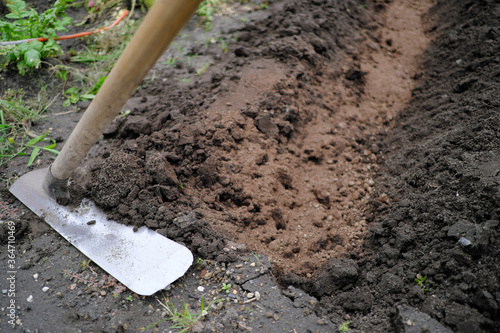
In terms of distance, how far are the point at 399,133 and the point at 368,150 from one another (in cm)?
36

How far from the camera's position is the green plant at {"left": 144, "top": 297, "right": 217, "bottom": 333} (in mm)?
1826

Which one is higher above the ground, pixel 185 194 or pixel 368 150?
pixel 368 150

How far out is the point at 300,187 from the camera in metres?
2.81

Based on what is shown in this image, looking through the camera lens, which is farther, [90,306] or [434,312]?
[90,306]

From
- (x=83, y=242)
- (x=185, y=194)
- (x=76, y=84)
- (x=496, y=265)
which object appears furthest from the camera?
(x=76, y=84)

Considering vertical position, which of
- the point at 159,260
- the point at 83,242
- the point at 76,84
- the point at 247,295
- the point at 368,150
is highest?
the point at 368,150

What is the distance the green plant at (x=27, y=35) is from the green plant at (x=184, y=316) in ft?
8.38

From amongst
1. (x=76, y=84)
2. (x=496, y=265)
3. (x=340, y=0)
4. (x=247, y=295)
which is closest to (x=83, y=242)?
(x=247, y=295)

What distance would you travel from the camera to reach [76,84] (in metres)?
3.47

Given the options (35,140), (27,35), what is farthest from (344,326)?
(27,35)

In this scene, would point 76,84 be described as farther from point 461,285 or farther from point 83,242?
point 461,285

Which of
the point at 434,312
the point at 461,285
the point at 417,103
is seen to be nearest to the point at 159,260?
the point at 434,312

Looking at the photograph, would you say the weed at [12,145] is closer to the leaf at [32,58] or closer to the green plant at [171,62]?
the leaf at [32,58]

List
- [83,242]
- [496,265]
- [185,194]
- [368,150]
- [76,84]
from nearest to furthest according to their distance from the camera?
[496,265] → [83,242] → [185,194] → [368,150] → [76,84]
